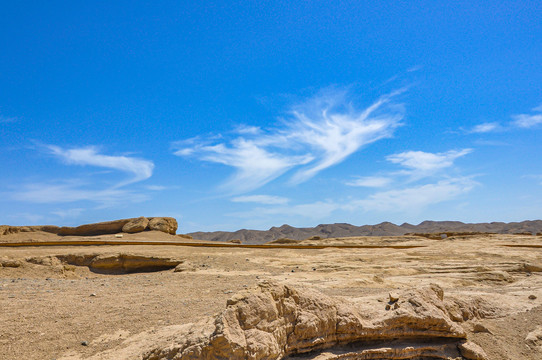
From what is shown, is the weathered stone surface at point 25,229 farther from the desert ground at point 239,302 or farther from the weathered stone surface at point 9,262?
the weathered stone surface at point 9,262

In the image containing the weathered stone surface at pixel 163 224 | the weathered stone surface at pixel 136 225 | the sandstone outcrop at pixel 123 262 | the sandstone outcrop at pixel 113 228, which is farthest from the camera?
the weathered stone surface at pixel 163 224

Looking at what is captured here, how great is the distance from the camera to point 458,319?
20.3ft

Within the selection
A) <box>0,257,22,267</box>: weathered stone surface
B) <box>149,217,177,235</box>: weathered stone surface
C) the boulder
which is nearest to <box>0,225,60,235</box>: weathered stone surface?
<box>149,217,177,235</box>: weathered stone surface

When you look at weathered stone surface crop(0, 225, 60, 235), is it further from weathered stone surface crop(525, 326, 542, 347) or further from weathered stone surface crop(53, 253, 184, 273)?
weathered stone surface crop(525, 326, 542, 347)

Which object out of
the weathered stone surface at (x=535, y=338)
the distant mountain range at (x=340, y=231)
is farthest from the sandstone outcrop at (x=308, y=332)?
the distant mountain range at (x=340, y=231)

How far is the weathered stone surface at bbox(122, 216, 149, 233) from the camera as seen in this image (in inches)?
1077

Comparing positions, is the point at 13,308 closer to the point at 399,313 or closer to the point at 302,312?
the point at 302,312

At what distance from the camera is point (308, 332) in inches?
179

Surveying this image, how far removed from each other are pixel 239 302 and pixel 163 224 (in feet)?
84.8

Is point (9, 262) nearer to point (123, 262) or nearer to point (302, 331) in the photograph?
point (123, 262)

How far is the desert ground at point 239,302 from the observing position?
5020mm

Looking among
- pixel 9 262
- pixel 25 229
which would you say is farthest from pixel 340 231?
pixel 9 262

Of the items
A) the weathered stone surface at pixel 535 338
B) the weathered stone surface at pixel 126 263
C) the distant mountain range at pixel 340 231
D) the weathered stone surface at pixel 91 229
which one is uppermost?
the distant mountain range at pixel 340 231

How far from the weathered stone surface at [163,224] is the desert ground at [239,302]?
38.7ft
